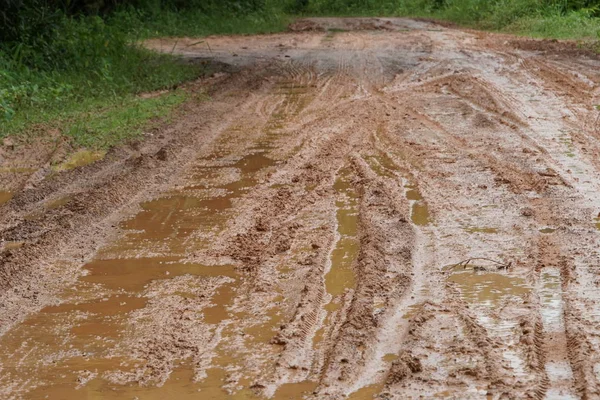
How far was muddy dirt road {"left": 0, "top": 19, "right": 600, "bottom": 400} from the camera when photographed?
13.9ft

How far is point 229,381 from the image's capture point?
4.20 m

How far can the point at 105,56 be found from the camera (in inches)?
562

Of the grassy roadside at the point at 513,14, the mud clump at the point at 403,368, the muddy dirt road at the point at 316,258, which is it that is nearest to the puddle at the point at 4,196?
the muddy dirt road at the point at 316,258

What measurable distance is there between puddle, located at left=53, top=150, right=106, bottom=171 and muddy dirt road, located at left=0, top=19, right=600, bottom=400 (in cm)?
22

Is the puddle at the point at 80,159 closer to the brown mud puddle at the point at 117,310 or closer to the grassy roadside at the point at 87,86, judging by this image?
the grassy roadside at the point at 87,86

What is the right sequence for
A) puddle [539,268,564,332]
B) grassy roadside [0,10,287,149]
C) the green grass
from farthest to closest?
grassy roadside [0,10,287,149], the green grass, puddle [539,268,564,332]

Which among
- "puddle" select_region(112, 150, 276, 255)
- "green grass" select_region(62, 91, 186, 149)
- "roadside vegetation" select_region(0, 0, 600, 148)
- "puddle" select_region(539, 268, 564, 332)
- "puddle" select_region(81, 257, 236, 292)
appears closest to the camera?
"puddle" select_region(539, 268, 564, 332)

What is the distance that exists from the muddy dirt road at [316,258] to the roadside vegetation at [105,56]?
0.79 metres

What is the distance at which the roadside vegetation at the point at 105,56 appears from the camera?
1068 centimetres

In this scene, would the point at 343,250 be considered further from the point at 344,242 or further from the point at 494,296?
the point at 494,296

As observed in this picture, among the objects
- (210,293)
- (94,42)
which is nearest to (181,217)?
(210,293)

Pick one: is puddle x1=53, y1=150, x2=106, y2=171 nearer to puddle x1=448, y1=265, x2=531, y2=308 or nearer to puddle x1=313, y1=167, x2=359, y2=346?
puddle x1=313, y1=167, x2=359, y2=346

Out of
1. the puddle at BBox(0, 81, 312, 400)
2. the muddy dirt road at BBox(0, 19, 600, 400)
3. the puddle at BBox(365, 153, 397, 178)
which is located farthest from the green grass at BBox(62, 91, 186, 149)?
the puddle at BBox(365, 153, 397, 178)

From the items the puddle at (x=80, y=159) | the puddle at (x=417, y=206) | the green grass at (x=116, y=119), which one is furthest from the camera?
the green grass at (x=116, y=119)
